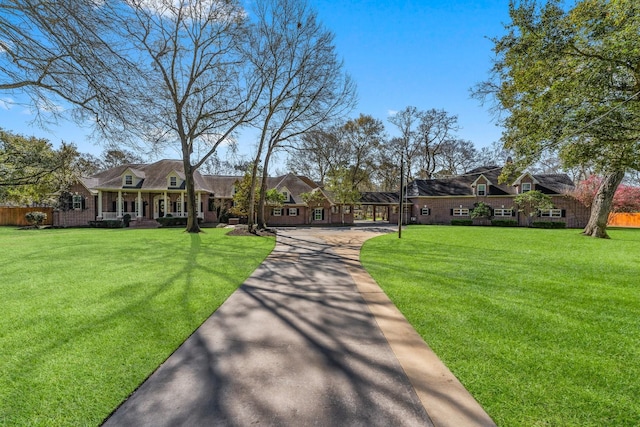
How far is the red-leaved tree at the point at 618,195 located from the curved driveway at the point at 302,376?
33.0 m

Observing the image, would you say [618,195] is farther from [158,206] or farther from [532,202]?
[158,206]

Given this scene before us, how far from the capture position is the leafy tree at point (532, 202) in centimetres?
2812

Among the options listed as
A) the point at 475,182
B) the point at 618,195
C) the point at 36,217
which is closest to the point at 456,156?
the point at 475,182

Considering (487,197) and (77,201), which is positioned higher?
(487,197)

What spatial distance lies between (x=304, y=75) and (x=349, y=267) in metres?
14.5

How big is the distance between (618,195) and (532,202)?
22.0ft

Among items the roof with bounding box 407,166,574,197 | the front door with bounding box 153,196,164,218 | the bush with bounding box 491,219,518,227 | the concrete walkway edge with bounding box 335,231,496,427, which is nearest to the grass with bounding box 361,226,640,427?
the concrete walkway edge with bounding box 335,231,496,427

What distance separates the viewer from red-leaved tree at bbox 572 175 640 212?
2689cm

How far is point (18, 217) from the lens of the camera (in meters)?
26.3

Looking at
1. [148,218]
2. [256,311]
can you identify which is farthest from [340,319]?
[148,218]

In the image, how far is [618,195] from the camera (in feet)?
89.6

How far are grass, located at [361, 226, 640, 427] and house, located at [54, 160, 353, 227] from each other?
23125mm

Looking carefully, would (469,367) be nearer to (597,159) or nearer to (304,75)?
(597,159)

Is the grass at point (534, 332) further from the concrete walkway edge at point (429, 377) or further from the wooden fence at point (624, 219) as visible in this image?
the wooden fence at point (624, 219)
